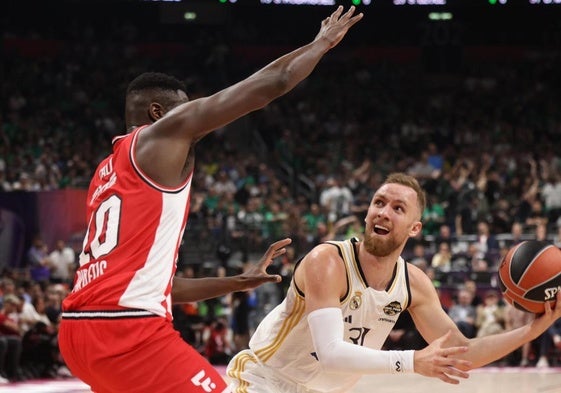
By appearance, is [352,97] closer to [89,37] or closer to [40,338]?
[89,37]

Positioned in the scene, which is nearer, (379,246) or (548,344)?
(379,246)

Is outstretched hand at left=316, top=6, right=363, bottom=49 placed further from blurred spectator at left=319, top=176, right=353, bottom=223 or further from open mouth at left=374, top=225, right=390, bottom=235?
blurred spectator at left=319, top=176, right=353, bottom=223

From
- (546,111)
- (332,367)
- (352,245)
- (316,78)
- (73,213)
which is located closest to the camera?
(332,367)

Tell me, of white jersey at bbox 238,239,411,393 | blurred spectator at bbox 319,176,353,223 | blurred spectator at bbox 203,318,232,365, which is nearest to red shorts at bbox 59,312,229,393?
white jersey at bbox 238,239,411,393

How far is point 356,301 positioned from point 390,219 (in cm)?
44

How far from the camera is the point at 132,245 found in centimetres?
351

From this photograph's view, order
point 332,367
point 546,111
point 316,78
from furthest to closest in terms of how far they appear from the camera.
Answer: point 316,78 → point 546,111 → point 332,367

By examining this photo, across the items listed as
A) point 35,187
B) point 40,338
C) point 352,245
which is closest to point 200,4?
point 35,187

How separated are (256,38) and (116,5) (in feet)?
12.9

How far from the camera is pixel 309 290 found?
434cm

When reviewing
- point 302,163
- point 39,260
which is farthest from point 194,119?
point 302,163

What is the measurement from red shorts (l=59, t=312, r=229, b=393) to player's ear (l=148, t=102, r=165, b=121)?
866 millimetres

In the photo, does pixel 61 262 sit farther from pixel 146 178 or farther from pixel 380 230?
pixel 146 178

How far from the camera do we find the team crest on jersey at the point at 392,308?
15.0ft
